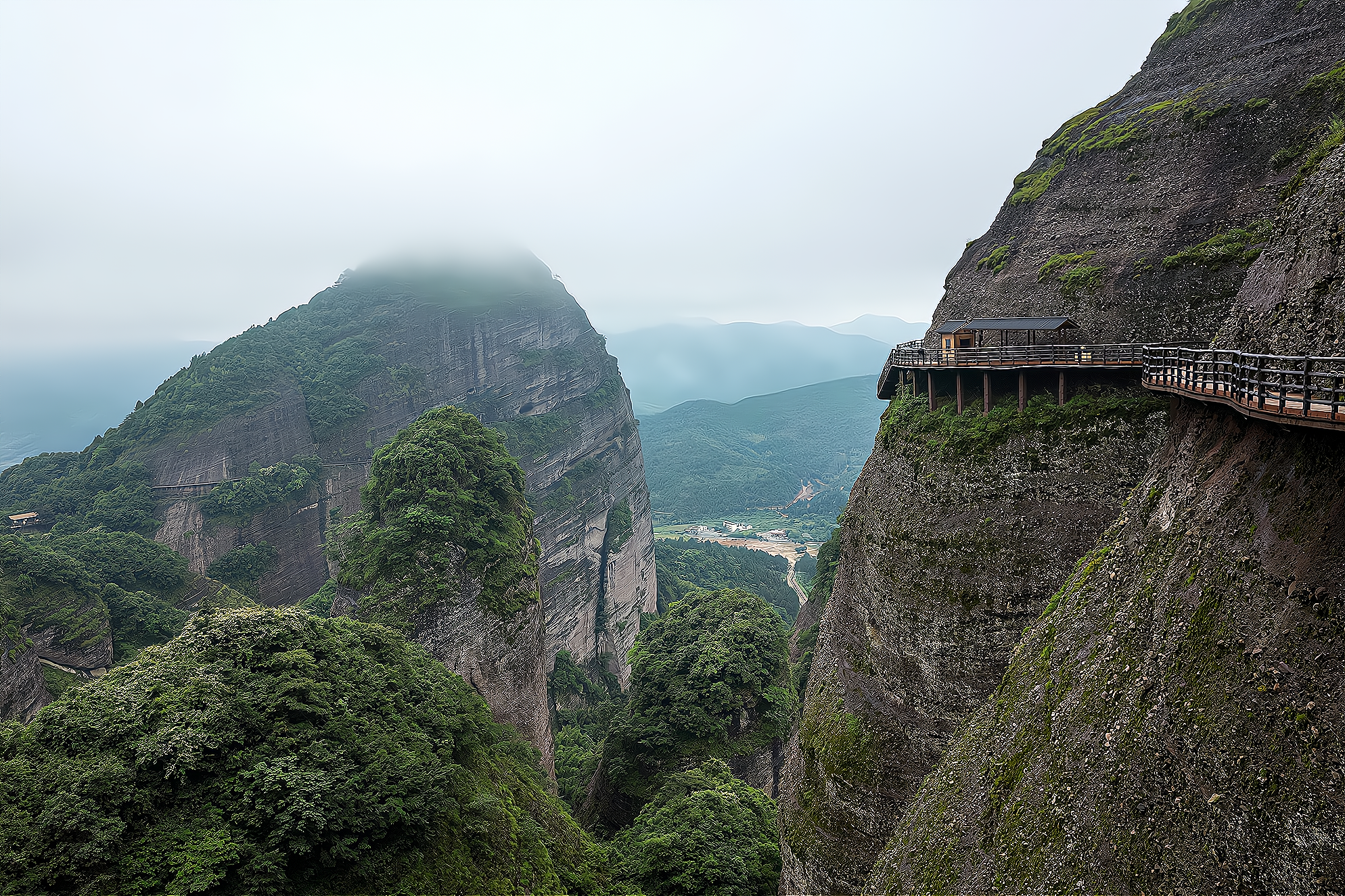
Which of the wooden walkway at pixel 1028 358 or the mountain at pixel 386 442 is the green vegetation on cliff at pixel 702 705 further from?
the wooden walkway at pixel 1028 358

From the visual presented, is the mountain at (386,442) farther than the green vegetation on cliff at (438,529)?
Yes

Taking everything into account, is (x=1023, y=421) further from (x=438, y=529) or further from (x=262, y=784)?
(x=438, y=529)

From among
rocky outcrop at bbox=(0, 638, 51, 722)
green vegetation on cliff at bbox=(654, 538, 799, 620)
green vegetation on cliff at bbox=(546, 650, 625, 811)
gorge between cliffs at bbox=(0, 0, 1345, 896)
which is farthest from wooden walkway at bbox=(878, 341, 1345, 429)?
green vegetation on cliff at bbox=(654, 538, 799, 620)

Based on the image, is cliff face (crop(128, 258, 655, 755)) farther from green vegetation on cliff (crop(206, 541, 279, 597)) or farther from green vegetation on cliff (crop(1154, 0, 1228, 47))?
green vegetation on cliff (crop(1154, 0, 1228, 47))

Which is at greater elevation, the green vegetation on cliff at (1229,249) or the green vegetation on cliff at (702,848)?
the green vegetation on cliff at (1229,249)

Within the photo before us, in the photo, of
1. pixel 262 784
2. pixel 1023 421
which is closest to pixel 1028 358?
pixel 1023 421

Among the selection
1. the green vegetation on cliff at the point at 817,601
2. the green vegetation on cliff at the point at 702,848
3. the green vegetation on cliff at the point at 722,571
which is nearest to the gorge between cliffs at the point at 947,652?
the green vegetation on cliff at the point at 702,848

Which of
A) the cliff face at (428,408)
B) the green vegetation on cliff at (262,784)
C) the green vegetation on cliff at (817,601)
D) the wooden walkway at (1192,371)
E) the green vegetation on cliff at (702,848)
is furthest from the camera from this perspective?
the cliff face at (428,408)
